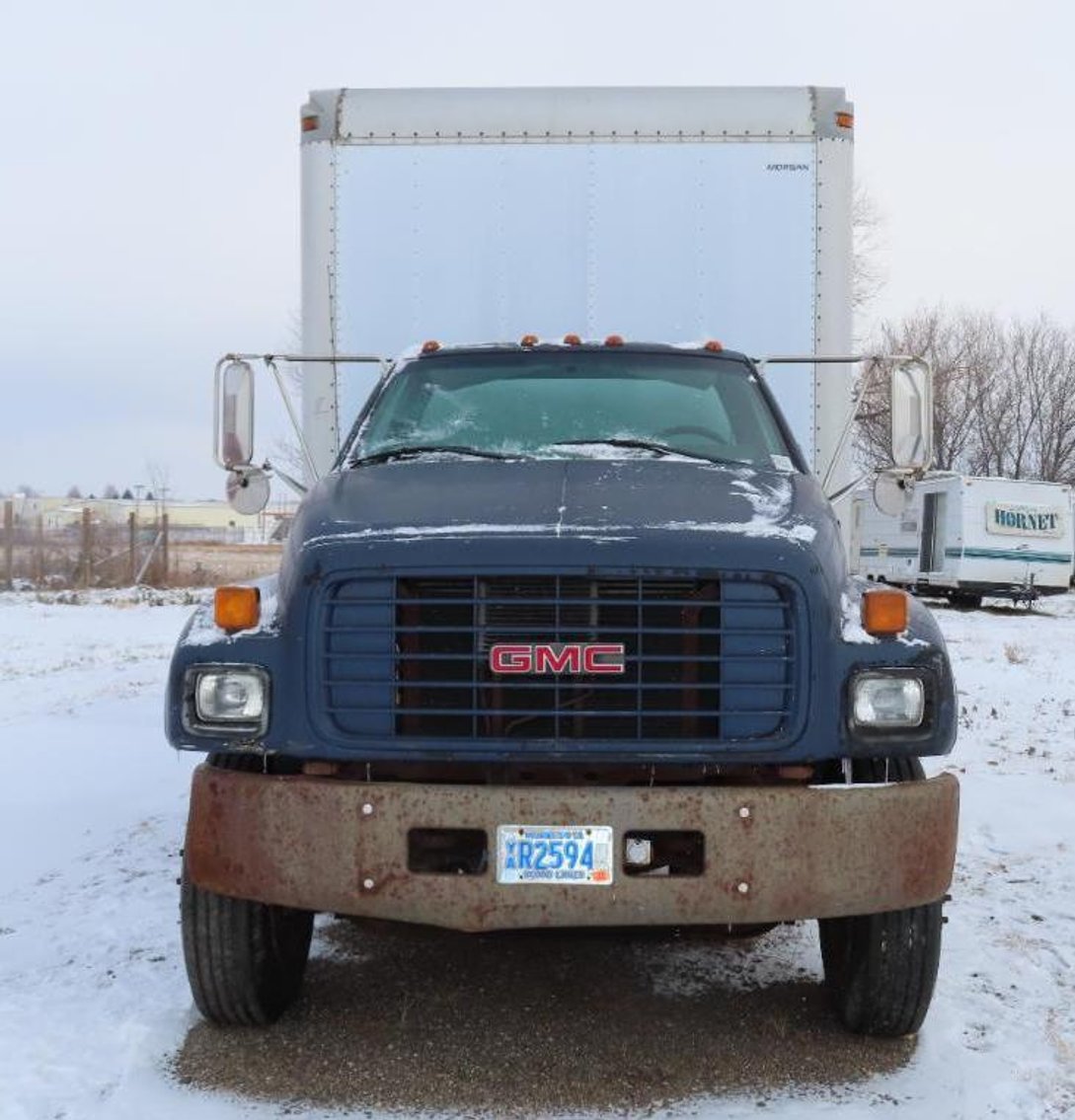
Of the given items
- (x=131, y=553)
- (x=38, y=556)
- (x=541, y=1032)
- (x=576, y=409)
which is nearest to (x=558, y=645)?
(x=541, y=1032)

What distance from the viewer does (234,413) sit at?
5.17 meters

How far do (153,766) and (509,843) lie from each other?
499cm

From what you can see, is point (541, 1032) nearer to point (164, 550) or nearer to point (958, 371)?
point (164, 550)

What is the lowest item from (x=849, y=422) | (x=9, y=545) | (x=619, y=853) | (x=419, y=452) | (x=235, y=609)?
(x=9, y=545)

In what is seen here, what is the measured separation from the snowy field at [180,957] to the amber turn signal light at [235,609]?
1.23 m

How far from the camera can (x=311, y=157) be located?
645 cm

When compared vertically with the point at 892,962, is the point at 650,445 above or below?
above

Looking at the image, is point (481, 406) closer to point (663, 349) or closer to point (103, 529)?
point (663, 349)

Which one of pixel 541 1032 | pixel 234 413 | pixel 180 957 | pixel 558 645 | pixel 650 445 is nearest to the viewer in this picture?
pixel 558 645

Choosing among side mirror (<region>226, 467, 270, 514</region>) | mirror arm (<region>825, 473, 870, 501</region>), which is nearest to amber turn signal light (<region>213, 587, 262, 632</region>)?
side mirror (<region>226, 467, 270, 514</region>)

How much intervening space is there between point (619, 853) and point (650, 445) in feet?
5.92

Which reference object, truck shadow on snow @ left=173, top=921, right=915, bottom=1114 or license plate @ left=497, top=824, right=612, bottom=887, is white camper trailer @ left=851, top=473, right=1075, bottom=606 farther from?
license plate @ left=497, top=824, right=612, bottom=887

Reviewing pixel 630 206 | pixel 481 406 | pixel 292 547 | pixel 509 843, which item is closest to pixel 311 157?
pixel 630 206

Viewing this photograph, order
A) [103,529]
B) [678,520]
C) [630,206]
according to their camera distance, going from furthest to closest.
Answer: [103,529] < [630,206] < [678,520]
